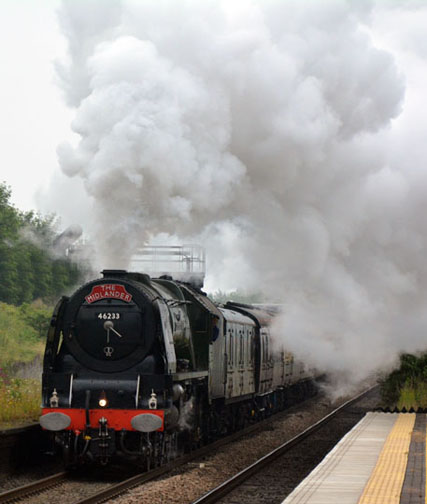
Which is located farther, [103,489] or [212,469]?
[212,469]

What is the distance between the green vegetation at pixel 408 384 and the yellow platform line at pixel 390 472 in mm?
5828

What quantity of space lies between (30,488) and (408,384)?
546 inches

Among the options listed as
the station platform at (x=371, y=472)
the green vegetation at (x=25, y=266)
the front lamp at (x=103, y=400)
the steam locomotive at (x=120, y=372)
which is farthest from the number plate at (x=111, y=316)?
the green vegetation at (x=25, y=266)

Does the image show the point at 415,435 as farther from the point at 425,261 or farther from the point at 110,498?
the point at 110,498

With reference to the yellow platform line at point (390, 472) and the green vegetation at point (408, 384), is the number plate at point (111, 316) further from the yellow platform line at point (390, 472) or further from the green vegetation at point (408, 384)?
the green vegetation at point (408, 384)

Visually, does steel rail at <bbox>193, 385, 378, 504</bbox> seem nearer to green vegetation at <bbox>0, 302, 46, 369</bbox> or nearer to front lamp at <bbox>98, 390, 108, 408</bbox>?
front lamp at <bbox>98, 390, 108, 408</bbox>

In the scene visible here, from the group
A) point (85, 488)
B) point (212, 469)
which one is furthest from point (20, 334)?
point (85, 488)

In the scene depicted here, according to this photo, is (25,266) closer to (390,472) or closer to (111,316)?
(111,316)

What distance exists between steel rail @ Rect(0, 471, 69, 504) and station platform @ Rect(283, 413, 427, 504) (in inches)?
150

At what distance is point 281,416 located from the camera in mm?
25422

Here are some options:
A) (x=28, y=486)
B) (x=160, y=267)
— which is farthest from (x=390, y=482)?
(x=160, y=267)

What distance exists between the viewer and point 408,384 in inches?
917

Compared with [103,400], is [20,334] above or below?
above

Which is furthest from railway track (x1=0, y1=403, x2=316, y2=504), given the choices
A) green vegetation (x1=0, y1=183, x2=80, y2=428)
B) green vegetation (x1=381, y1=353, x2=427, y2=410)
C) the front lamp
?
green vegetation (x1=381, y1=353, x2=427, y2=410)
